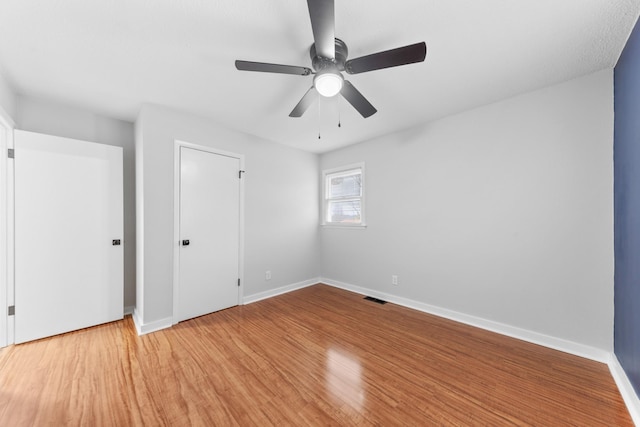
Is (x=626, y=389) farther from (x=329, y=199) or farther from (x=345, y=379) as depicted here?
(x=329, y=199)

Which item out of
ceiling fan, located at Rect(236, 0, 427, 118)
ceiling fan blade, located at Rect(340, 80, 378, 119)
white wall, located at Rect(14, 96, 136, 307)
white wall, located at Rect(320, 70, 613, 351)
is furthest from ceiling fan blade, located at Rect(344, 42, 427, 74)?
white wall, located at Rect(14, 96, 136, 307)

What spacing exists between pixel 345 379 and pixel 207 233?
2.25 m

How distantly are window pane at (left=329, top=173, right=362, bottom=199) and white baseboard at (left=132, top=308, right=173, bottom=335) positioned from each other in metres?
2.97

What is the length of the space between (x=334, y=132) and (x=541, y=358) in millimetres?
3199

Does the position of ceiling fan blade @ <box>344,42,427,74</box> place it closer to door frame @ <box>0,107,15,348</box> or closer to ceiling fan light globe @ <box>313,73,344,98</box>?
ceiling fan light globe @ <box>313,73,344,98</box>

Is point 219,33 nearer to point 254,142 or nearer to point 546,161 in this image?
point 254,142

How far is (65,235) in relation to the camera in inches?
97.5

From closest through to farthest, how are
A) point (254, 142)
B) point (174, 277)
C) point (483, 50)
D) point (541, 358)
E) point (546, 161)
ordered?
point (483, 50) < point (541, 358) < point (546, 161) < point (174, 277) < point (254, 142)

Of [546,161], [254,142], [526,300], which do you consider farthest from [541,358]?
[254,142]

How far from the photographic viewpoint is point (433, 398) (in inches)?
63.2

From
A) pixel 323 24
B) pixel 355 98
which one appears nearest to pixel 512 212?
pixel 355 98

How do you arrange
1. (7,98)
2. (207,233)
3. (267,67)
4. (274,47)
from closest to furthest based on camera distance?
(267,67) → (274,47) → (7,98) → (207,233)

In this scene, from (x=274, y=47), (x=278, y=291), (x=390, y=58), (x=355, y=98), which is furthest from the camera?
(x=278, y=291)

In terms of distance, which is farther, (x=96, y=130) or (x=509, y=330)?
(x=96, y=130)
